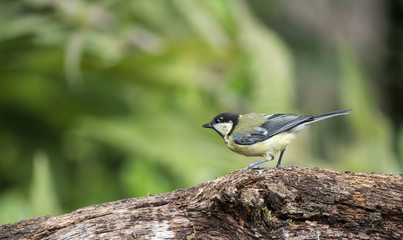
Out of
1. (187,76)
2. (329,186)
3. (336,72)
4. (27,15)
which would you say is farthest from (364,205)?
(336,72)

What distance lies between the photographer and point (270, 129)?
2.49 m

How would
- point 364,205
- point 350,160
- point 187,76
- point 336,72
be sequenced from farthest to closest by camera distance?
point 336,72, point 187,76, point 350,160, point 364,205

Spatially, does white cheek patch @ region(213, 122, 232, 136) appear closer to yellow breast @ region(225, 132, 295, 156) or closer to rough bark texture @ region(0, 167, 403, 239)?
yellow breast @ region(225, 132, 295, 156)

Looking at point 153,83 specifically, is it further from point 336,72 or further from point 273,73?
point 336,72

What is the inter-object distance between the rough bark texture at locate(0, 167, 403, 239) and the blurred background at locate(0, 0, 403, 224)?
5.78 feet

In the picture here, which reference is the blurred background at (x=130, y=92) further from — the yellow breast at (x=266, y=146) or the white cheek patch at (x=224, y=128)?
the yellow breast at (x=266, y=146)

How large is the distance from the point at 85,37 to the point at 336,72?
394cm

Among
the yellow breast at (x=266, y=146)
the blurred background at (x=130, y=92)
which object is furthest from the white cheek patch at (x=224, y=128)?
the blurred background at (x=130, y=92)

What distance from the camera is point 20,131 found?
4000 mm

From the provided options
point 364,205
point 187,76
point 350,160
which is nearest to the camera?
point 364,205

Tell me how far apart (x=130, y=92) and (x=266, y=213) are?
98.4 inches

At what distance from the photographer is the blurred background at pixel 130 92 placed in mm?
3777

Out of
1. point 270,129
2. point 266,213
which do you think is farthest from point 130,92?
point 266,213

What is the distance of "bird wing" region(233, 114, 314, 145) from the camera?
2455 mm
